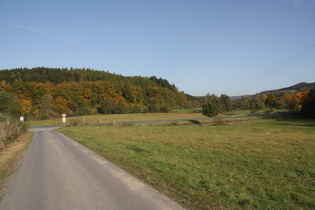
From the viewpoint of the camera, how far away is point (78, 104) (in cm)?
7856

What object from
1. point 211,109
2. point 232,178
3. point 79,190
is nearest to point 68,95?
point 211,109

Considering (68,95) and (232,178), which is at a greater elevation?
(68,95)

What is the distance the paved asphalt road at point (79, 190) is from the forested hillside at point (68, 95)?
51523 mm

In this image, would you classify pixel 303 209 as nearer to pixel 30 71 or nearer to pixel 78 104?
pixel 78 104

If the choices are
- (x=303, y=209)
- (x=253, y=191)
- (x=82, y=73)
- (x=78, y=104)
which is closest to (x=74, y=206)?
(x=253, y=191)

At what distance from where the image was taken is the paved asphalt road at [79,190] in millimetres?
5047

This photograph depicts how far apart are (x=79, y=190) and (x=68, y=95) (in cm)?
7739

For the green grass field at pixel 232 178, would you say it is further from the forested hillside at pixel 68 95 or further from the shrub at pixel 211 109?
the forested hillside at pixel 68 95

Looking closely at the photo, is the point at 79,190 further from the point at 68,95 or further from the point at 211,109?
the point at 68,95

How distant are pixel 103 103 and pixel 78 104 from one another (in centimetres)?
880

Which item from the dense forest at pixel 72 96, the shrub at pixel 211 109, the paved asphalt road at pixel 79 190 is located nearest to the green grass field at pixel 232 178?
the paved asphalt road at pixel 79 190

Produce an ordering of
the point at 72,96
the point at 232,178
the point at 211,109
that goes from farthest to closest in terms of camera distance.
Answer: the point at 72,96, the point at 211,109, the point at 232,178

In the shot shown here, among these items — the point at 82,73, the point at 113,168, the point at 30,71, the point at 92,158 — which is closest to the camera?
the point at 113,168

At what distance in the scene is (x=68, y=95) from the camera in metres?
77.4
